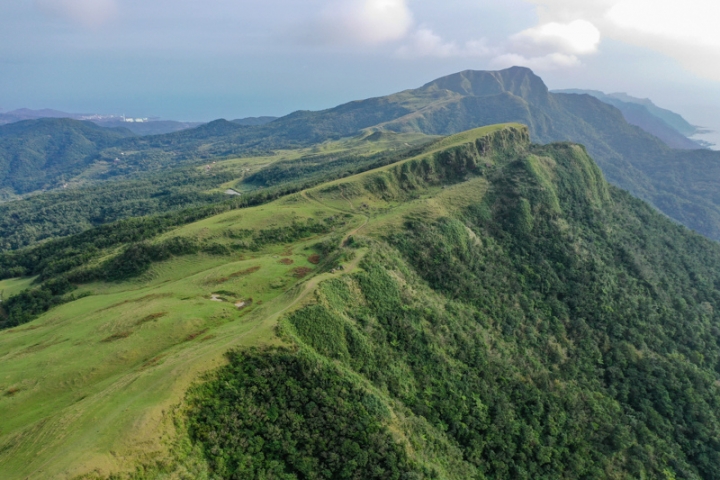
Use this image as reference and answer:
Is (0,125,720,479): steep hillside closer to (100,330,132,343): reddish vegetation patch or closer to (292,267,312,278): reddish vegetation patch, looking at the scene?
(292,267,312,278): reddish vegetation patch

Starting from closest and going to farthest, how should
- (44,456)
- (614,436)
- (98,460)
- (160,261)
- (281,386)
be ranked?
(98,460)
(44,456)
(281,386)
(614,436)
(160,261)

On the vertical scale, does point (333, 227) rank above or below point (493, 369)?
above

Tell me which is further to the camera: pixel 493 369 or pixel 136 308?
pixel 493 369

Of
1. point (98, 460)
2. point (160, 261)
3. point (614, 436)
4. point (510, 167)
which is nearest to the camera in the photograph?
point (98, 460)

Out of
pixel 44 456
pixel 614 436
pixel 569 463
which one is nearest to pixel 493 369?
pixel 569 463

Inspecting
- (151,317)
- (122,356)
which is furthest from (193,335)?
(122,356)

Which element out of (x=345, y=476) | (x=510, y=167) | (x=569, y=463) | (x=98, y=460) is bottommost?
(x=569, y=463)

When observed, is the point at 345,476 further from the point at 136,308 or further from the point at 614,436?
the point at 614,436
